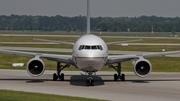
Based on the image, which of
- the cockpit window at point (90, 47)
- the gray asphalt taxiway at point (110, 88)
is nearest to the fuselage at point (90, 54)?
the cockpit window at point (90, 47)

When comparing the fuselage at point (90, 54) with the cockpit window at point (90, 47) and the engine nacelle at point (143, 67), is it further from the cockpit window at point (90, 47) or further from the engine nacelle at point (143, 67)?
the engine nacelle at point (143, 67)

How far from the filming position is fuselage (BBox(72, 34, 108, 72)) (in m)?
30.2

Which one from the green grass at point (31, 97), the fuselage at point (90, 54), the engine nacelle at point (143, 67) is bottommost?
the green grass at point (31, 97)

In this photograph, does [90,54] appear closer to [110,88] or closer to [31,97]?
[110,88]

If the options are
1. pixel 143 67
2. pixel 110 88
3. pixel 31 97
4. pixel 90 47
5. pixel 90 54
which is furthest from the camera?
pixel 143 67

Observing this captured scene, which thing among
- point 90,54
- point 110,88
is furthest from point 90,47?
point 110,88

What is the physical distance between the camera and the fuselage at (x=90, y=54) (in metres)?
30.2

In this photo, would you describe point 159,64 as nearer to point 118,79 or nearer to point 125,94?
point 118,79

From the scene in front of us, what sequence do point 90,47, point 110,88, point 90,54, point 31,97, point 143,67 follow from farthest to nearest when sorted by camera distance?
1. point 143,67
2. point 110,88
3. point 90,47
4. point 90,54
5. point 31,97

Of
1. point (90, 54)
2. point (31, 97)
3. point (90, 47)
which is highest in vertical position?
point (90, 47)

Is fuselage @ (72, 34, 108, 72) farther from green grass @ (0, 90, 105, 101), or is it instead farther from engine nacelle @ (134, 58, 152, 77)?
green grass @ (0, 90, 105, 101)

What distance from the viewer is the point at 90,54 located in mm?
30141

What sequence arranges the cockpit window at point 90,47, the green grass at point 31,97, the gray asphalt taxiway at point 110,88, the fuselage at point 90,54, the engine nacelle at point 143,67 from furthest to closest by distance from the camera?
the engine nacelle at point 143,67
the cockpit window at point 90,47
the fuselage at point 90,54
the gray asphalt taxiway at point 110,88
the green grass at point 31,97

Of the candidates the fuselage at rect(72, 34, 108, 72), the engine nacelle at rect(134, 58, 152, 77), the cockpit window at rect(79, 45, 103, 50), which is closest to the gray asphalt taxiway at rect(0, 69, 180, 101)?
the engine nacelle at rect(134, 58, 152, 77)
